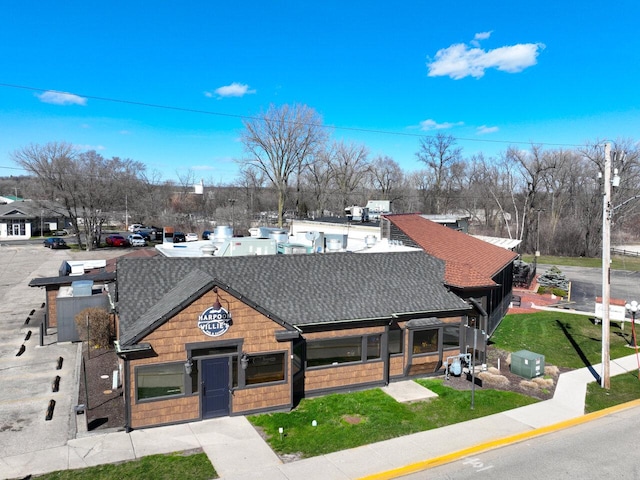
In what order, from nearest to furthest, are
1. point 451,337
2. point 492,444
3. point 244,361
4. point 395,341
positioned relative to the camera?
point 492,444, point 244,361, point 395,341, point 451,337

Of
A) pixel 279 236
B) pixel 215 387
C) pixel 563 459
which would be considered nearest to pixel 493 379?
pixel 563 459

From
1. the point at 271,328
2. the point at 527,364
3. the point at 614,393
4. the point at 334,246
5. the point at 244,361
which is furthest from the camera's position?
the point at 334,246

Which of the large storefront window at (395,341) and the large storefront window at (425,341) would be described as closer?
the large storefront window at (395,341)

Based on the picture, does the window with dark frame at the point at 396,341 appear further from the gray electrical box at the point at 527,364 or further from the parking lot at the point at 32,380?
the parking lot at the point at 32,380

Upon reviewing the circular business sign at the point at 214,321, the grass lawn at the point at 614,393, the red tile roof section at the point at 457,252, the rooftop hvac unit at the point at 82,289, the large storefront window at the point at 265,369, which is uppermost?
the red tile roof section at the point at 457,252

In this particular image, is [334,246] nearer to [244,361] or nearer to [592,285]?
[244,361]

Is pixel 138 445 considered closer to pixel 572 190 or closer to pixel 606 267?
pixel 606 267

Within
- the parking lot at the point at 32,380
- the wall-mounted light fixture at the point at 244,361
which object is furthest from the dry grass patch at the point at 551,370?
the parking lot at the point at 32,380
